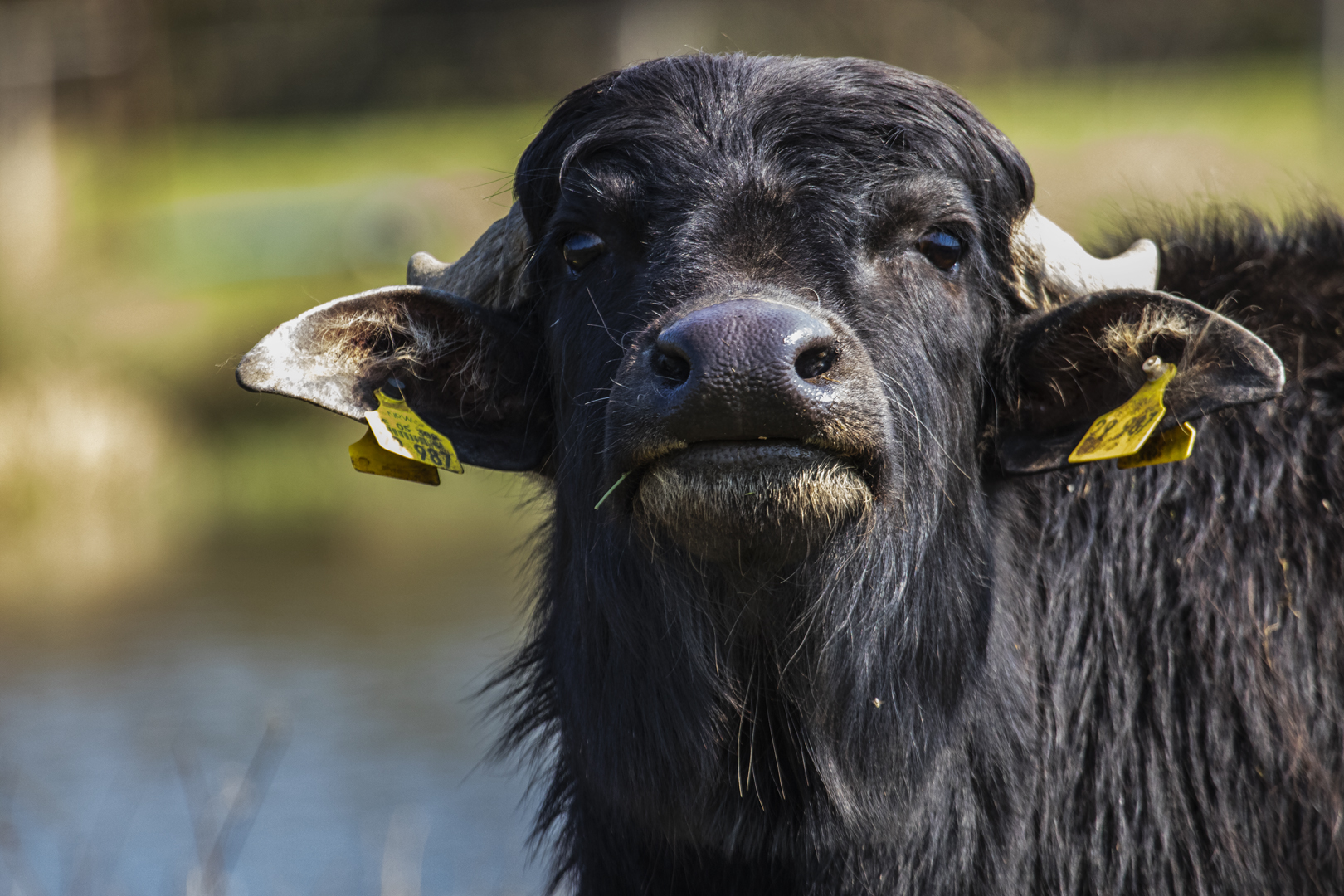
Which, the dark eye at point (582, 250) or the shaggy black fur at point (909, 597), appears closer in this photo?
the shaggy black fur at point (909, 597)

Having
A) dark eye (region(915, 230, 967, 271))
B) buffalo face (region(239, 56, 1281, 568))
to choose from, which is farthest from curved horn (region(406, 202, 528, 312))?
dark eye (region(915, 230, 967, 271))

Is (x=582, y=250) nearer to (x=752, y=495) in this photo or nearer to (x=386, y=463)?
(x=386, y=463)

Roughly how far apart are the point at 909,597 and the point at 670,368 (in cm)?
89

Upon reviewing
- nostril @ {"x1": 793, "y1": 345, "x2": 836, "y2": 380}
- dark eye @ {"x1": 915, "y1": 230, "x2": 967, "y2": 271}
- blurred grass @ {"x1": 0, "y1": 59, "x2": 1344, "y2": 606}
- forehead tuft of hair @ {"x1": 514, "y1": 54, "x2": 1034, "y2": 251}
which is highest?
forehead tuft of hair @ {"x1": 514, "y1": 54, "x2": 1034, "y2": 251}

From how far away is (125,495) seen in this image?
16750mm

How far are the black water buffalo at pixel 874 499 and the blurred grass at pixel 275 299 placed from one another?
322 inches

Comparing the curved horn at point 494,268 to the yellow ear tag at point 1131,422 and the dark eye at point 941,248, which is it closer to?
the dark eye at point 941,248

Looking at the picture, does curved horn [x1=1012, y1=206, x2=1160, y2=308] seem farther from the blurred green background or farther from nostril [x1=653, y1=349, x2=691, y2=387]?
nostril [x1=653, y1=349, x2=691, y2=387]

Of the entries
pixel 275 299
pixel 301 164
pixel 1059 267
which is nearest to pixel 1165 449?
pixel 1059 267

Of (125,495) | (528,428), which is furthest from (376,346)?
(125,495)

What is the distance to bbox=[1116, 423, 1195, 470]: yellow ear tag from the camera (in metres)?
3.42

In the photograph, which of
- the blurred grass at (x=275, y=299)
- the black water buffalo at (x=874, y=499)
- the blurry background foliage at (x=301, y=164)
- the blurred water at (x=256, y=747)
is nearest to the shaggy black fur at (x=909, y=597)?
the black water buffalo at (x=874, y=499)

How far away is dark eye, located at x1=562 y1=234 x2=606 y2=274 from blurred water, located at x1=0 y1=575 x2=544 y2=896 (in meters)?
3.07

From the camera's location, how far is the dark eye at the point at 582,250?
348 cm
